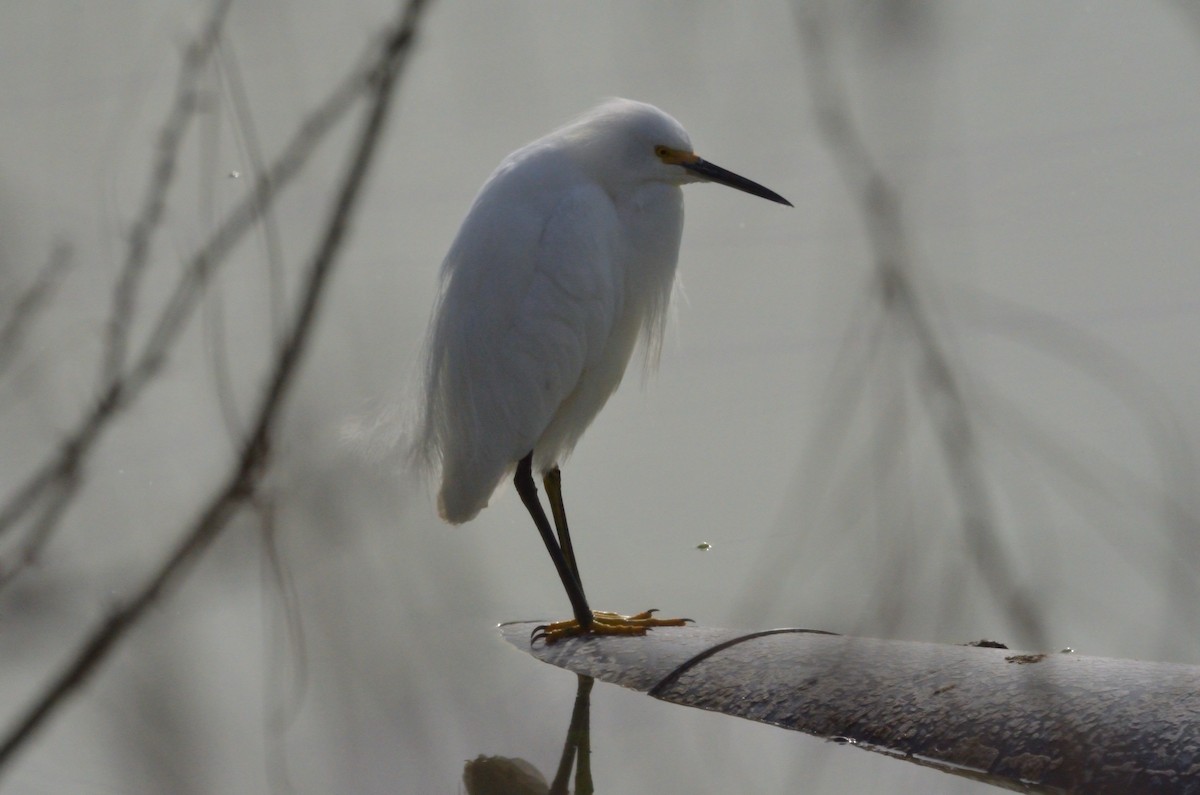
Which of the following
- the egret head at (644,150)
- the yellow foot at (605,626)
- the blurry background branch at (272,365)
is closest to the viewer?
the blurry background branch at (272,365)

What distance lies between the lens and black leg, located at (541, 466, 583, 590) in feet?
12.8

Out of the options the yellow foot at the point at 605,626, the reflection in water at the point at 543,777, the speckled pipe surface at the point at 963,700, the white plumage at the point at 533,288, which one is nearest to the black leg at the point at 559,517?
the yellow foot at the point at 605,626

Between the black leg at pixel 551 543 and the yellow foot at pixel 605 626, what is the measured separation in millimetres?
26

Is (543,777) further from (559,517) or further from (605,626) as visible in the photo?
(559,517)

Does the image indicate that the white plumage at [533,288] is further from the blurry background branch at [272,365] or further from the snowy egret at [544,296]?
the blurry background branch at [272,365]

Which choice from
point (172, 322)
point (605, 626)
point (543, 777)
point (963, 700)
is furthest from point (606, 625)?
point (172, 322)

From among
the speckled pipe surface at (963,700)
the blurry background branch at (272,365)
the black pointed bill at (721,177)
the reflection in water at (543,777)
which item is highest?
the black pointed bill at (721,177)

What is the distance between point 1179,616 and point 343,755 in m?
0.83

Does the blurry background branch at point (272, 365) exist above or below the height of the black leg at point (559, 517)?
above

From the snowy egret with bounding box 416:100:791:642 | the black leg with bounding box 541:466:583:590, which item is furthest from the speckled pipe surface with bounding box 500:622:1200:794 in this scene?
the black leg with bounding box 541:466:583:590

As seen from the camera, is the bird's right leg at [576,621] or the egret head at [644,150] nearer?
the bird's right leg at [576,621]

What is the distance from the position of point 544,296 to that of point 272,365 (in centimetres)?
290

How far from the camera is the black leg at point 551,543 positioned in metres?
3.63

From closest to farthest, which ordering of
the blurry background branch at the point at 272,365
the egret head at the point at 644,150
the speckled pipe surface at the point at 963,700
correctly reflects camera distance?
the blurry background branch at the point at 272,365
the speckled pipe surface at the point at 963,700
the egret head at the point at 644,150
